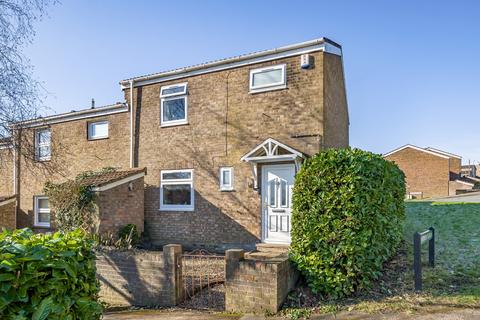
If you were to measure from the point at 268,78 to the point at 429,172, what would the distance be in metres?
32.7

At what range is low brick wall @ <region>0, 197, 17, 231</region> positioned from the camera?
1539 centimetres

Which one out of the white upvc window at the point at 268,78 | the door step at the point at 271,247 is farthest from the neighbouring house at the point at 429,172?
the door step at the point at 271,247

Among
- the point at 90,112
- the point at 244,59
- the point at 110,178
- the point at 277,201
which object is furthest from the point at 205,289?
the point at 90,112

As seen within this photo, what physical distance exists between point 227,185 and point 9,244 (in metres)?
7.93

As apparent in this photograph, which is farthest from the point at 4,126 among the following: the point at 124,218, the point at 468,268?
the point at 468,268

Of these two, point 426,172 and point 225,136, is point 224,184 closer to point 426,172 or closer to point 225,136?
point 225,136

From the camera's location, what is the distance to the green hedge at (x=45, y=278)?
308 centimetres

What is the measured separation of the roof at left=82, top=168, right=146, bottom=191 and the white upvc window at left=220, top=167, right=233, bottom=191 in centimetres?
300

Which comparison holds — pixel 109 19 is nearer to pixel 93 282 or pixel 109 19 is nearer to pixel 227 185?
pixel 227 185

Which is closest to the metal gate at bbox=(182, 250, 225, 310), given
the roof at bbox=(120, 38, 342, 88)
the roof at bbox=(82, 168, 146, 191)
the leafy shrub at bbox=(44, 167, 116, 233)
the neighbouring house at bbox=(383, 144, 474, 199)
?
the leafy shrub at bbox=(44, 167, 116, 233)

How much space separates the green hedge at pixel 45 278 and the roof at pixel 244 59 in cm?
804

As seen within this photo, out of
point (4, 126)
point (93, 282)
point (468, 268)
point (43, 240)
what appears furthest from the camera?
point (4, 126)

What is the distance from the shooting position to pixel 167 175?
12.3m

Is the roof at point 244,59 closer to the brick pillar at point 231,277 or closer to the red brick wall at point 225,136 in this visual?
the red brick wall at point 225,136
